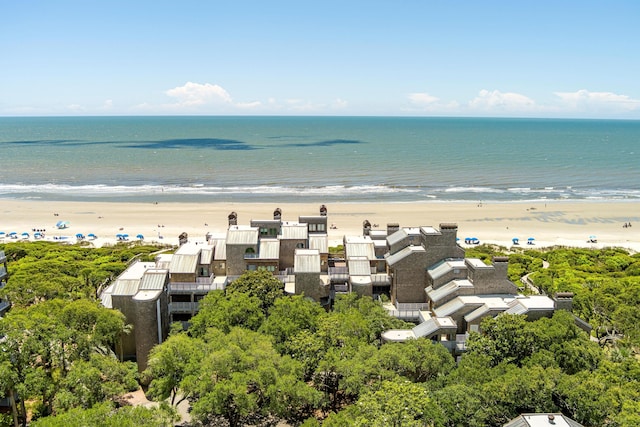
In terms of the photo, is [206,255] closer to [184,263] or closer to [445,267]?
[184,263]

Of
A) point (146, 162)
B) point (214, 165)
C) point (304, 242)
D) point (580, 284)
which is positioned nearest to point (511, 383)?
point (304, 242)

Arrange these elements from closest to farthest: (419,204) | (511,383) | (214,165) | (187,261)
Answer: (511,383), (187,261), (419,204), (214,165)

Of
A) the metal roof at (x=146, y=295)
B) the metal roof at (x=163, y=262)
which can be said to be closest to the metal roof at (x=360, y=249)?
the metal roof at (x=163, y=262)

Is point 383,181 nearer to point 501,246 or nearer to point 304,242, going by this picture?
point 501,246

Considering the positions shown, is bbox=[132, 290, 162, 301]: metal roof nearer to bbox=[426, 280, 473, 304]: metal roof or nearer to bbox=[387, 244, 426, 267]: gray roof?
bbox=[387, 244, 426, 267]: gray roof

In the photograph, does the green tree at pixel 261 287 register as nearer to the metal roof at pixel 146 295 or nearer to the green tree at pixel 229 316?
the green tree at pixel 229 316
